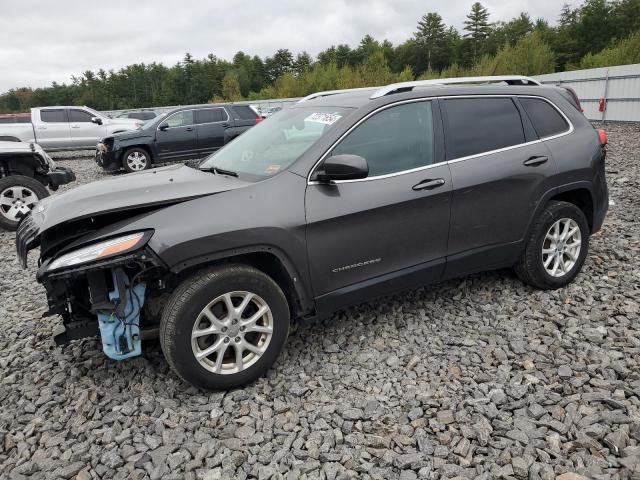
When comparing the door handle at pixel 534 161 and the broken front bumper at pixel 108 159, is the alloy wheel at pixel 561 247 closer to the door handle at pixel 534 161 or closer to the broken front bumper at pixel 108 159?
the door handle at pixel 534 161

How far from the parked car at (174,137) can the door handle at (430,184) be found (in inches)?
398

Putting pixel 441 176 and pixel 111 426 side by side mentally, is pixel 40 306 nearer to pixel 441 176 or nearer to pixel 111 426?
pixel 111 426

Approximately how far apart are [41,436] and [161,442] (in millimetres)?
688

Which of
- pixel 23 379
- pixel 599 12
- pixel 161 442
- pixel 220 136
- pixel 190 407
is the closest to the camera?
pixel 161 442

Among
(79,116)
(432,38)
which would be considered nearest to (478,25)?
(432,38)

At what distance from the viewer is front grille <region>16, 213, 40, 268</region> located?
2.86m

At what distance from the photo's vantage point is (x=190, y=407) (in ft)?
9.59

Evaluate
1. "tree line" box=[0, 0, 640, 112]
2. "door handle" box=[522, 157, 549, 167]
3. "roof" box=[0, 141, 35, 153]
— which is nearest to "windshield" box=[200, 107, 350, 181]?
"door handle" box=[522, 157, 549, 167]

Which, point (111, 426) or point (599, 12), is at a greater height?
point (599, 12)

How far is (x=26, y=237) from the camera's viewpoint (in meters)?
2.93

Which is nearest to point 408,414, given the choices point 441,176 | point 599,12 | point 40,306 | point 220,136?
point 441,176

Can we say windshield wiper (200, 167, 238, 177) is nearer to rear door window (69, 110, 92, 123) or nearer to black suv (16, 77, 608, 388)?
black suv (16, 77, 608, 388)

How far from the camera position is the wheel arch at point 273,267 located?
111 inches

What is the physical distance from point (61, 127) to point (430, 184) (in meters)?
16.7
